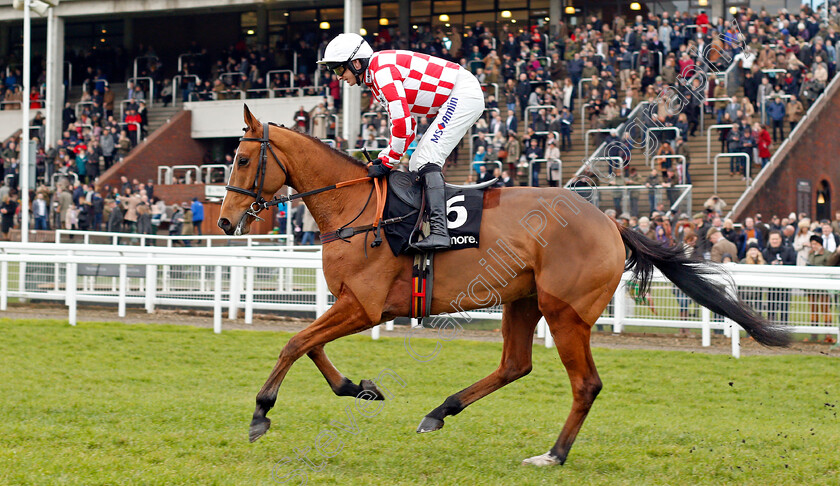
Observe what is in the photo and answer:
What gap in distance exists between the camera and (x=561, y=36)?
23.2 meters

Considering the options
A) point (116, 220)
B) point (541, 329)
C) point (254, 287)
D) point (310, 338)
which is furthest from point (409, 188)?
point (116, 220)

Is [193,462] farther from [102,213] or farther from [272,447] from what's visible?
[102,213]

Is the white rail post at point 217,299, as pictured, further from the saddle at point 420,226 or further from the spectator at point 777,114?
the spectator at point 777,114

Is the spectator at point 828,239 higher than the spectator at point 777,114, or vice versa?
the spectator at point 777,114

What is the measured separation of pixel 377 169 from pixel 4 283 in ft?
29.0

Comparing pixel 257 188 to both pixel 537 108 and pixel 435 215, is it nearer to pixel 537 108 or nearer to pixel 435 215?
pixel 435 215

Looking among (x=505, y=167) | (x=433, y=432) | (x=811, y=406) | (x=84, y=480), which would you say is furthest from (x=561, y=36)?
(x=84, y=480)

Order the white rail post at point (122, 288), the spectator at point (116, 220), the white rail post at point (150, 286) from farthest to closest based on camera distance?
the spectator at point (116, 220) → the white rail post at point (150, 286) → the white rail post at point (122, 288)

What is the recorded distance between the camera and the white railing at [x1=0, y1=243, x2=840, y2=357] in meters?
10.1

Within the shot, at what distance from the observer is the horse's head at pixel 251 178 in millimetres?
5504

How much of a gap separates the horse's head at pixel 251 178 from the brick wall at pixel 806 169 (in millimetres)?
12298

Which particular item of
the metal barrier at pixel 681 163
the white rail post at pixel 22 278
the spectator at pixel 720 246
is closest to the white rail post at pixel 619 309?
the spectator at pixel 720 246

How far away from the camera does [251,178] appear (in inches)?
218

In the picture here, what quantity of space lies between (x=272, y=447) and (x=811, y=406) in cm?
447
